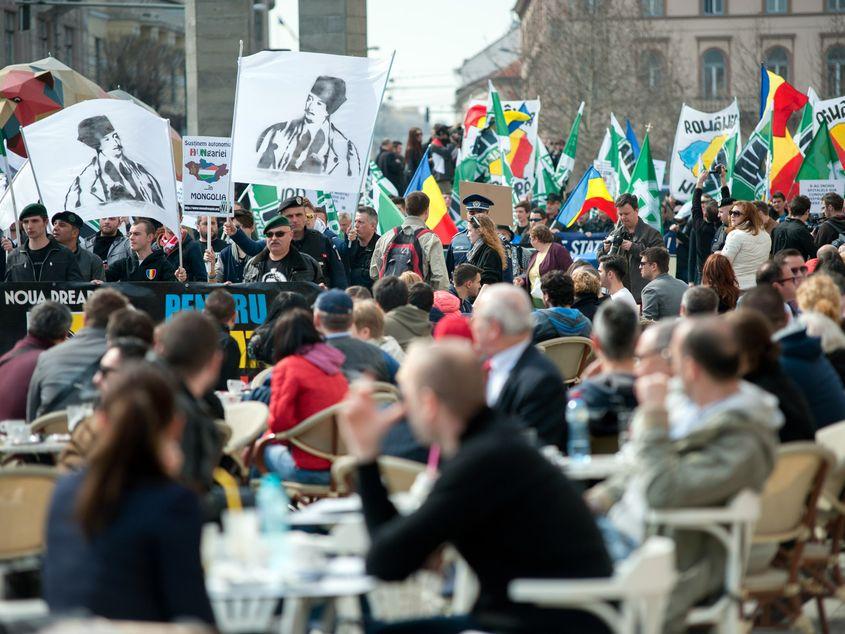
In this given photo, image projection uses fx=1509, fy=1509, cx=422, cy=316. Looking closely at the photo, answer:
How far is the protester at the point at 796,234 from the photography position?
17766 millimetres

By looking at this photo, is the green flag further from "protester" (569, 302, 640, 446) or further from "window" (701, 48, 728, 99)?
"window" (701, 48, 728, 99)

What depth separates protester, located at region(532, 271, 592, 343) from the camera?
11.3 meters

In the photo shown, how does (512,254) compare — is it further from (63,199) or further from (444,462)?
(444,462)

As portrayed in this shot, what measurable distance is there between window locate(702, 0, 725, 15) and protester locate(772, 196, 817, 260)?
85.1 m

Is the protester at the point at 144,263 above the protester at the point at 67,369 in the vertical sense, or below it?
above

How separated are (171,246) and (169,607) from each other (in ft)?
42.0

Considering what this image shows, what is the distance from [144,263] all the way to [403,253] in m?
2.46

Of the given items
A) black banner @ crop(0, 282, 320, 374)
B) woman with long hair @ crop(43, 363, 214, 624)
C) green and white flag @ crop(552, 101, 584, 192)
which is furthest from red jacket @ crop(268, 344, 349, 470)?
green and white flag @ crop(552, 101, 584, 192)

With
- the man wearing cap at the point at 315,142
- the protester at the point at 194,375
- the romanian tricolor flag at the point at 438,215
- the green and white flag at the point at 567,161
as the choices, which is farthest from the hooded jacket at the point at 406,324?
the green and white flag at the point at 567,161

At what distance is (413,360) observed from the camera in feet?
14.9

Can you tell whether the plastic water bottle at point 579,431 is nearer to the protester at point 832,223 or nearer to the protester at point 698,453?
the protester at point 698,453

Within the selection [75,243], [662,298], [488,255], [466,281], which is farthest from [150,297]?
[662,298]

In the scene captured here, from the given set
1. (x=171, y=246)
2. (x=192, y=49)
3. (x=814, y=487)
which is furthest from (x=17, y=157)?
(x=814, y=487)

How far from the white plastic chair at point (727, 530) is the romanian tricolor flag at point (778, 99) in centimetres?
1673
